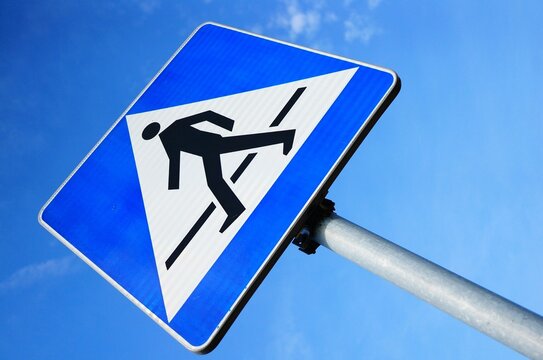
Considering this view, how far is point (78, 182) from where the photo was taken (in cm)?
208

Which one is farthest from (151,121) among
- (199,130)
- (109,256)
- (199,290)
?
(199,290)

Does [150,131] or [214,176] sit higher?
[150,131]

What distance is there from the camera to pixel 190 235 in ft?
5.12

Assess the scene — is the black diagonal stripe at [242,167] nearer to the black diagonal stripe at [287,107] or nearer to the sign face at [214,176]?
the sign face at [214,176]

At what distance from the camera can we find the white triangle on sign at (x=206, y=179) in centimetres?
151

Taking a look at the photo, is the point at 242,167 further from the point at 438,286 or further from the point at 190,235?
the point at 438,286

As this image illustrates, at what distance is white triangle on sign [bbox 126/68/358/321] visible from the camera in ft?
4.95

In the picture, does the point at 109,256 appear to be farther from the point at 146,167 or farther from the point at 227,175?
the point at 227,175

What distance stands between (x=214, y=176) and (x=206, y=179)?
0.03 m

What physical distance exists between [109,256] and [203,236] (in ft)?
1.31

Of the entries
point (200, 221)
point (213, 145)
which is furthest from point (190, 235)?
point (213, 145)

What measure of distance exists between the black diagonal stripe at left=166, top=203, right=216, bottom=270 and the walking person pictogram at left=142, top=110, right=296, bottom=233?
0.14ft

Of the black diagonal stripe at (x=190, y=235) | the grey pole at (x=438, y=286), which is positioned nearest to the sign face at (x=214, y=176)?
the black diagonal stripe at (x=190, y=235)

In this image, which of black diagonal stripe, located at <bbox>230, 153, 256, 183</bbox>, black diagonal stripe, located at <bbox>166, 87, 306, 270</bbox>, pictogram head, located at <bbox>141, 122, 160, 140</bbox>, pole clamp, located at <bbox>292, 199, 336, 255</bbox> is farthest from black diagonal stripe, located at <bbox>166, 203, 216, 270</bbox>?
pictogram head, located at <bbox>141, 122, 160, 140</bbox>
